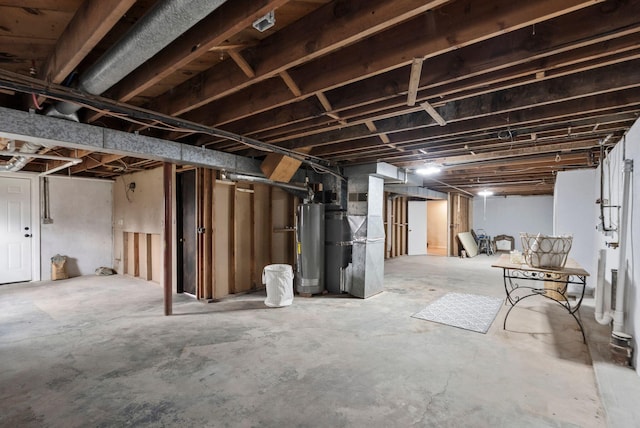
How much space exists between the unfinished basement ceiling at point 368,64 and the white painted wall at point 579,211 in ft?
5.93

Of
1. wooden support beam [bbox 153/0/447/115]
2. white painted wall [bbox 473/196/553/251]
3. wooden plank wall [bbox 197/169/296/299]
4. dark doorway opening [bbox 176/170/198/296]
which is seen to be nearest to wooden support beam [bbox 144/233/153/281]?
dark doorway opening [bbox 176/170/198/296]

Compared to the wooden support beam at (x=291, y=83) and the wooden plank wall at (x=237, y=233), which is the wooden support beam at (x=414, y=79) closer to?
the wooden support beam at (x=291, y=83)

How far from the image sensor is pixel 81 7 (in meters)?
1.57

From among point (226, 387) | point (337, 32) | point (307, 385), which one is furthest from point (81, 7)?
point (307, 385)

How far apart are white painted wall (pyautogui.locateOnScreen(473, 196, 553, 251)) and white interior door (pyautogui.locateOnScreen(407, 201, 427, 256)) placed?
114 inches

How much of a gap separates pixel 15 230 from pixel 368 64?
7.22 m

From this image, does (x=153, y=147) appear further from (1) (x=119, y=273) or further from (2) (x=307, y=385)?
(1) (x=119, y=273)

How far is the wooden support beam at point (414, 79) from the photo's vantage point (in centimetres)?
183

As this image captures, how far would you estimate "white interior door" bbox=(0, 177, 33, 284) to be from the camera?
5656 mm

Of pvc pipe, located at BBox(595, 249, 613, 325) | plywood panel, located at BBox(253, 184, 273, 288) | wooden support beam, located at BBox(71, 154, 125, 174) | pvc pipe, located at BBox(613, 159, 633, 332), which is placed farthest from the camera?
plywood panel, located at BBox(253, 184, 273, 288)

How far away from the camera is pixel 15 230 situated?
579 centimetres

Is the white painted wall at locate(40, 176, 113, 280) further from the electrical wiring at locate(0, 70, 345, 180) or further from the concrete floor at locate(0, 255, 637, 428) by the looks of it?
the electrical wiring at locate(0, 70, 345, 180)

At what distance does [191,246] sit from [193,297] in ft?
2.64

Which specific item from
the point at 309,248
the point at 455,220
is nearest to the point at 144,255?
the point at 309,248
